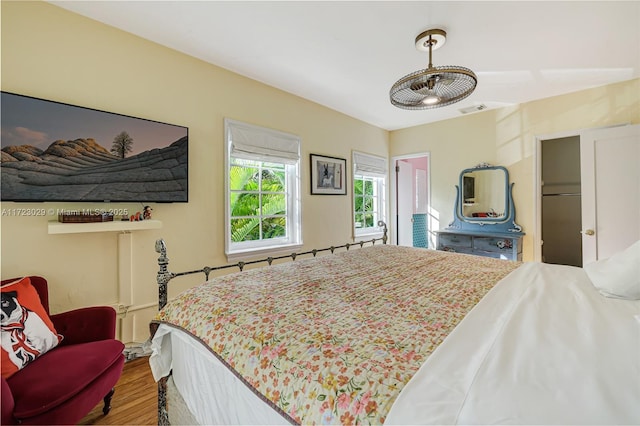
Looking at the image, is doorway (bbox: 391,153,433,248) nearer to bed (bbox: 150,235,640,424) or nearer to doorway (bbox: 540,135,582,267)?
doorway (bbox: 540,135,582,267)

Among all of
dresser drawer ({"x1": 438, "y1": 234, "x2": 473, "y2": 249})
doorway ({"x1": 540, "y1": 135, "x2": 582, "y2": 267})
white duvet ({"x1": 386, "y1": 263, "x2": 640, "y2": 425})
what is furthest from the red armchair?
doorway ({"x1": 540, "y1": 135, "x2": 582, "y2": 267})

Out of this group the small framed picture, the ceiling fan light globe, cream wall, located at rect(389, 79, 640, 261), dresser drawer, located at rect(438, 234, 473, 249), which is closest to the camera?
the ceiling fan light globe

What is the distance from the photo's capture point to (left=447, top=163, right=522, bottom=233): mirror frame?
3668mm

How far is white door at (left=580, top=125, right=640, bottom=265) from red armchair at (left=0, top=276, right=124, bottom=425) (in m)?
4.24

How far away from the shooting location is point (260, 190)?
312 centimetres

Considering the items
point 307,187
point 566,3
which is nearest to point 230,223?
point 307,187

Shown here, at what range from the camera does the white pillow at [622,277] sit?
112 centimetres

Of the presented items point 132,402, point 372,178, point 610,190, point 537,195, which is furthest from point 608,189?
point 132,402

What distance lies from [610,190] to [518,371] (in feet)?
10.8

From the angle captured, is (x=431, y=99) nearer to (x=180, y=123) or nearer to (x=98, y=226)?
(x=180, y=123)

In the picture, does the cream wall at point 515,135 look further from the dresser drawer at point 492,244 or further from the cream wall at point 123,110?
the cream wall at point 123,110

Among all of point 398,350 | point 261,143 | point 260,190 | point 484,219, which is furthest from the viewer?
point 484,219

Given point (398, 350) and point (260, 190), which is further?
point (260, 190)

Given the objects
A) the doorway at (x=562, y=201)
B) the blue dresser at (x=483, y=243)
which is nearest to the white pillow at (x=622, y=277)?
the blue dresser at (x=483, y=243)
